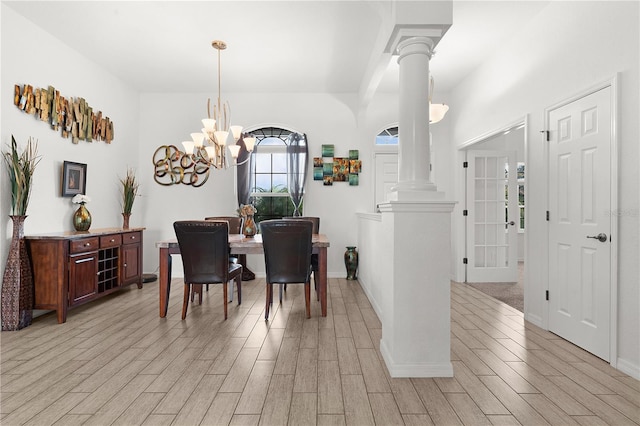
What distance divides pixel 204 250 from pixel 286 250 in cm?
79

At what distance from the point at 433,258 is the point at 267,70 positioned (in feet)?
11.7

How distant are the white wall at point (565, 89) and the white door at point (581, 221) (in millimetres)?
112

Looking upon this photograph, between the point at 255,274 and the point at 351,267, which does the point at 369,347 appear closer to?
the point at 351,267

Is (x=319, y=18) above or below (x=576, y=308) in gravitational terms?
above

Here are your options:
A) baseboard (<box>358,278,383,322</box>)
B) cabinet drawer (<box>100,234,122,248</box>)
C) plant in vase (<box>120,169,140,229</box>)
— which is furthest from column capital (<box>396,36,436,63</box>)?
plant in vase (<box>120,169,140,229</box>)

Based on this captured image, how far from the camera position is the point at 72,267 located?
11.4ft

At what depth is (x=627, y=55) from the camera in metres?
2.41

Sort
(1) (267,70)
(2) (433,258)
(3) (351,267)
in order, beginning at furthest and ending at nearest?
1. (3) (351,267)
2. (1) (267,70)
3. (2) (433,258)

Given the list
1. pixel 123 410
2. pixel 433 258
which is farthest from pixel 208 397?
pixel 433 258

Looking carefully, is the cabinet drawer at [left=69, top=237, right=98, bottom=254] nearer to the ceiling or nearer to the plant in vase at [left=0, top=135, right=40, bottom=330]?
the plant in vase at [left=0, top=135, right=40, bottom=330]

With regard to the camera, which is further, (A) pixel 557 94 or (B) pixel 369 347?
(A) pixel 557 94

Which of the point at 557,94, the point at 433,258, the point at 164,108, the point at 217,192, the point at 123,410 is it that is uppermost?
the point at 164,108

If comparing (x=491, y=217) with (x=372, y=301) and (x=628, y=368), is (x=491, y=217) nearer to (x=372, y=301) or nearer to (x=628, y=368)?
(x=372, y=301)

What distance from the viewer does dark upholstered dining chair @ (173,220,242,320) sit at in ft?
11.0
